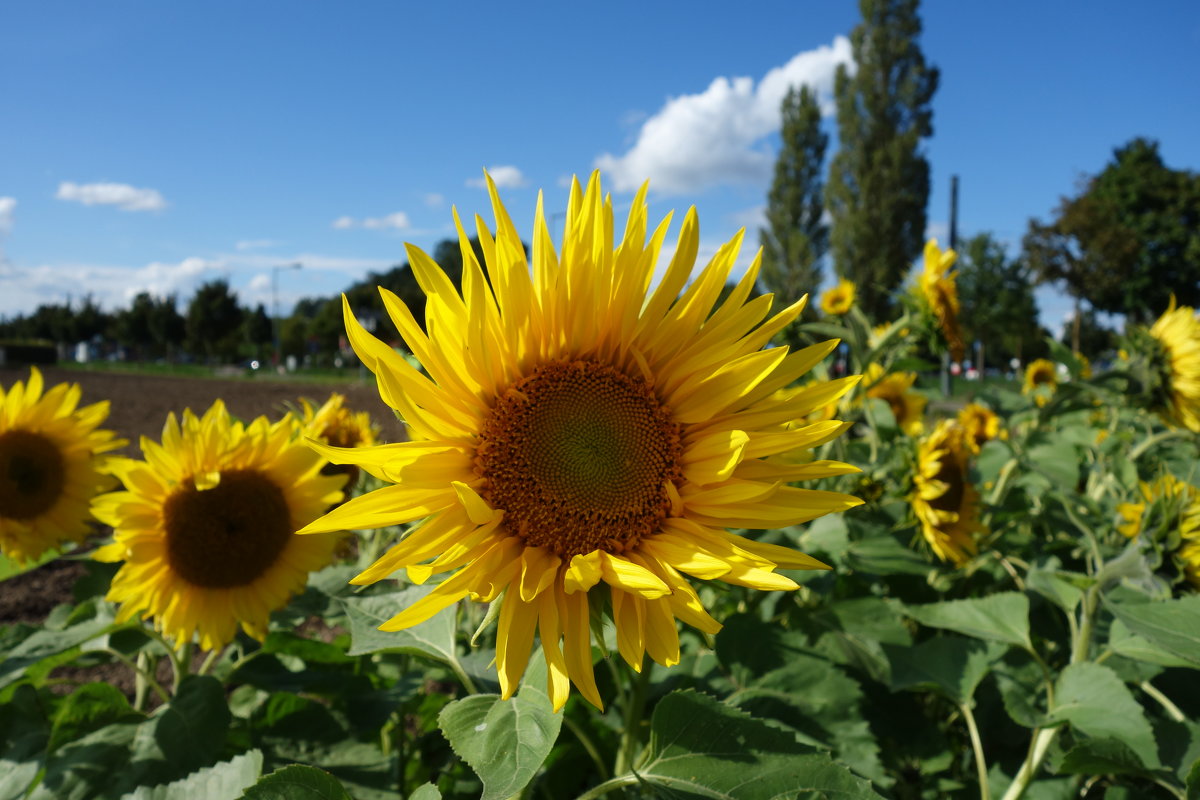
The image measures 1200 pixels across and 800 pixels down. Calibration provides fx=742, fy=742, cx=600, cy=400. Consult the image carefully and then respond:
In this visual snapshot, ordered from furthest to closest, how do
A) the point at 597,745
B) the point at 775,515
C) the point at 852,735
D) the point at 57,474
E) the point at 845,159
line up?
the point at 845,159 < the point at 57,474 < the point at 597,745 < the point at 852,735 < the point at 775,515

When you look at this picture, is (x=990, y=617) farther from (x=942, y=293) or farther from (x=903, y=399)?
(x=903, y=399)

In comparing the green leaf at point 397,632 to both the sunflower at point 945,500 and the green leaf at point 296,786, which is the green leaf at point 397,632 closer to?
the green leaf at point 296,786

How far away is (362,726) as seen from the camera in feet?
6.49

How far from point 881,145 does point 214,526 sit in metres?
43.3

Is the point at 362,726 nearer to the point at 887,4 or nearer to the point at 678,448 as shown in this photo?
the point at 678,448

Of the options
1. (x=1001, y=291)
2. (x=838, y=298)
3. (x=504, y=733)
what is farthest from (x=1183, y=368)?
Result: (x=1001, y=291)

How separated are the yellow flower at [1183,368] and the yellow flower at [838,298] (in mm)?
1908

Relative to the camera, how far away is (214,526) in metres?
2.17

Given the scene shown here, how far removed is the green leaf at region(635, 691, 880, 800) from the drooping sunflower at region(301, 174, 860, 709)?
233mm

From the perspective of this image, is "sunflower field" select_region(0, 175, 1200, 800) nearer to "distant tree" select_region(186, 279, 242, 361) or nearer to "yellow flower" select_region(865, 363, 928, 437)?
"yellow flower" select_region(865, 363, 928, 437)

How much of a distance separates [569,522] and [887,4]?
47495 mm

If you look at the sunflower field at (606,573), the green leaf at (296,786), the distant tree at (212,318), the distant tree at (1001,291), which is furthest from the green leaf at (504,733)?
the distant tree at (212,318)

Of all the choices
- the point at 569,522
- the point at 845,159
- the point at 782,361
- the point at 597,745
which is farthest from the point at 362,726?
the point at 845,159

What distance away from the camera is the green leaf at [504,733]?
3.44ft
